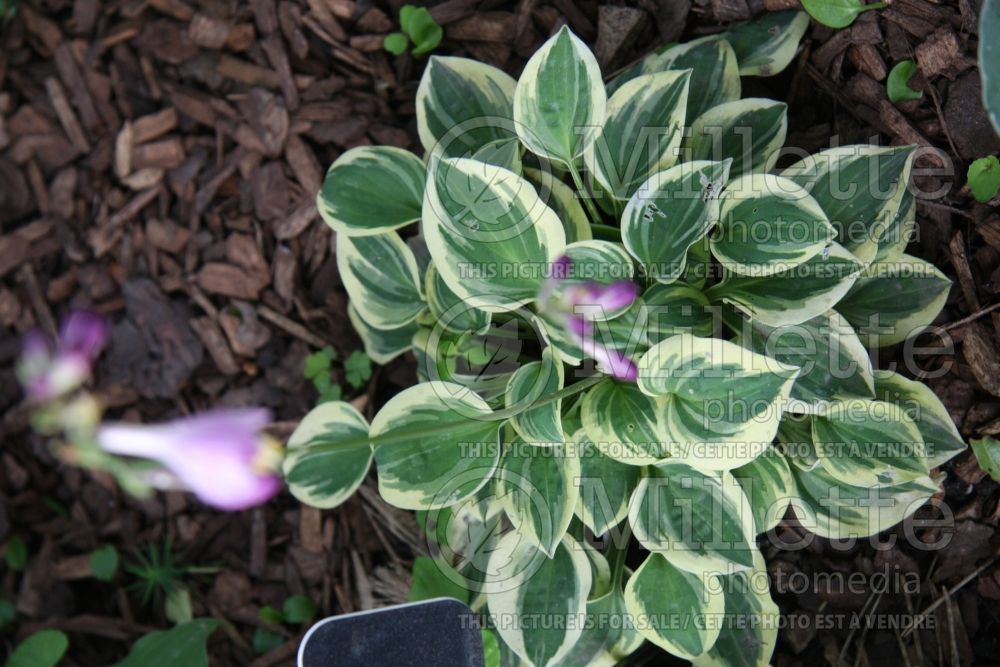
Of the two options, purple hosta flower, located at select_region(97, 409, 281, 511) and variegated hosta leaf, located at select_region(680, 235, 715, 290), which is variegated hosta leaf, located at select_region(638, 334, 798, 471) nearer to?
variegated hosta leaf, located at select_region(680, 235, 715, 290)

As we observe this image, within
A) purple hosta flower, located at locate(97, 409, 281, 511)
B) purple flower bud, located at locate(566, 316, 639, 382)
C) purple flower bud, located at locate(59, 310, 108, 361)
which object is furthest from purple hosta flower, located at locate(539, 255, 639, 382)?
purple flower bud, located at locate(59, 310, 108, 361)

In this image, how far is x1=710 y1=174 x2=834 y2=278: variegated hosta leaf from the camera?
3.21ft

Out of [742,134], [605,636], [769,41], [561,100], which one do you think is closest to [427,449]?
[605,636]

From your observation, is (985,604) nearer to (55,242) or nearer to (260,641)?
(260,641)

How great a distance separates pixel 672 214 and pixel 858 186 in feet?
0.86

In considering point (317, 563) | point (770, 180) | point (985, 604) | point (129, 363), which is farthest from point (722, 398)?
point (129, 363)

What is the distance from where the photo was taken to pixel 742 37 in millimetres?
1237

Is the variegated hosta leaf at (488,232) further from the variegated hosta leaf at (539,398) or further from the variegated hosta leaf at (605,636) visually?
the variegated hosta leaf at (605,636)

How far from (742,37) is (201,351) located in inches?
44.8

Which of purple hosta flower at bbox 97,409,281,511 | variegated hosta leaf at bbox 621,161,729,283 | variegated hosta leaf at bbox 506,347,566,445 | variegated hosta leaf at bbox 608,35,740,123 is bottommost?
purple hosta flower at bbox 97,409,281,511

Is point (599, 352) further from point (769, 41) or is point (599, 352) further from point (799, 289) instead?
point (769, 41)

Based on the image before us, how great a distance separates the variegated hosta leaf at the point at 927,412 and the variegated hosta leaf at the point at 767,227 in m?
0.23

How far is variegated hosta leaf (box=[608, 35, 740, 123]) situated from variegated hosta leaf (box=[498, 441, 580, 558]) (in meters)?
0.56

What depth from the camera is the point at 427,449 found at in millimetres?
1125
